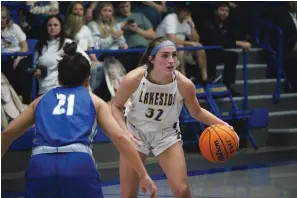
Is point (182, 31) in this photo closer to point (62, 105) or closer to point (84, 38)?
point (84, 38)

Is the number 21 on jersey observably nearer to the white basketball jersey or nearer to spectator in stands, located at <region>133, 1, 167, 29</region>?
the white basketball jersey

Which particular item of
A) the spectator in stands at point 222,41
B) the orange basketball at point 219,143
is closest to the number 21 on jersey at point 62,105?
the orange basketball at point 219,143

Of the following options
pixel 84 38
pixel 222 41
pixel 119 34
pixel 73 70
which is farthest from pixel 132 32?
pixel 73 70

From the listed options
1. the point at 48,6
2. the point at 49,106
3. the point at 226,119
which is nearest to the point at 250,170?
the point at 226,119

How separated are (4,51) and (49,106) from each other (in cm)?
551

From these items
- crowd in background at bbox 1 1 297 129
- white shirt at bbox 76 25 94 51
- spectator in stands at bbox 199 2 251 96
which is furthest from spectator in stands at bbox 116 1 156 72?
spectator in stands at bbox 199 2 251 96

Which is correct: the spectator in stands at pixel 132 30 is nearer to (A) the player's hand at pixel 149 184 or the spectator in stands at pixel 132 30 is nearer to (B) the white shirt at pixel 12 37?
(B) the white shirt at pixel 12 37

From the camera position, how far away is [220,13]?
11.7 metres

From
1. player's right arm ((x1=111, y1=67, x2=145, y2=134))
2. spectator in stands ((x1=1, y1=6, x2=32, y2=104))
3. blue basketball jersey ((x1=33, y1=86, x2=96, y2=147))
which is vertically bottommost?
spectator in stands ((x1=1, y1=6, x2=32, y2=104))

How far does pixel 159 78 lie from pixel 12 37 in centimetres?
419

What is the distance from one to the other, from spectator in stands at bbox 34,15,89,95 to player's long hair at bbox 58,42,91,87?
16.6ft

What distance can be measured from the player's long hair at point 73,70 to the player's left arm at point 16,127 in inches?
10.9

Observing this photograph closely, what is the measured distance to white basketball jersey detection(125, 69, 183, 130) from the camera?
641 centimetres

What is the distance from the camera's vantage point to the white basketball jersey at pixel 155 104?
6.41 m
